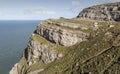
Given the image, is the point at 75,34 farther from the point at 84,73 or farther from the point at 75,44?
the point at 84,73

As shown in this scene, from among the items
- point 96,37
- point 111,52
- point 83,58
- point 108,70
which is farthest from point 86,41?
point 108,70

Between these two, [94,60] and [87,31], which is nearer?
[94,60]

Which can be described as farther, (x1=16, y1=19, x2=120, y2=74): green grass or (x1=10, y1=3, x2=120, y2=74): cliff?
(x1=10, y1=3, x2=120, y2=74): cliff

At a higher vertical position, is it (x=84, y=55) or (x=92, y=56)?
(x=92, y=56)

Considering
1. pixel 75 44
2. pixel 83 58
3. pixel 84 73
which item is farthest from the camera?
pixel 75 44

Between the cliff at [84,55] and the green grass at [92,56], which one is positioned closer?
the green grass at [92,56]

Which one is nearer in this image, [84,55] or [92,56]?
[92,56]

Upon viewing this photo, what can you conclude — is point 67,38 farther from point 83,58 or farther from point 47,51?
point 83,58

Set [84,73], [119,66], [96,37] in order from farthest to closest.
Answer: [96,37], [84,73], [119,66]

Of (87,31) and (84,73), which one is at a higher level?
(87,31)
